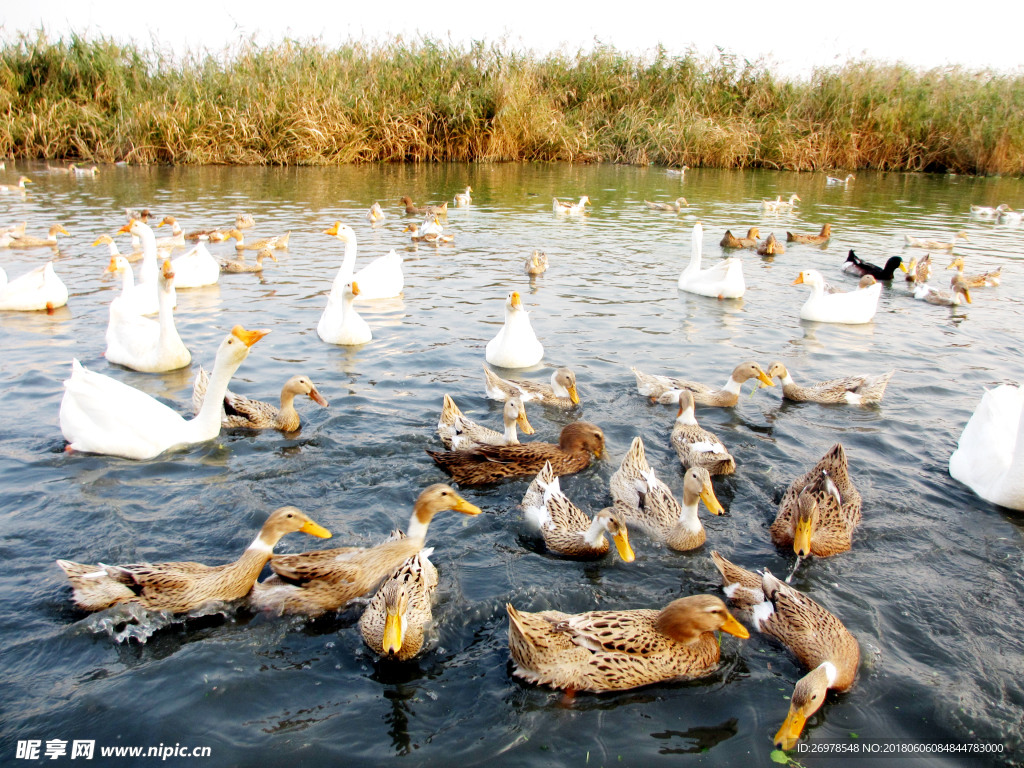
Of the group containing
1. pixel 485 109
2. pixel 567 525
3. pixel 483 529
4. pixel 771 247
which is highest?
pixel 485 109

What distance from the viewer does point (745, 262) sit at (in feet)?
44.4

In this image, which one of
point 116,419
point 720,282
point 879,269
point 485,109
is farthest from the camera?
point 485,109

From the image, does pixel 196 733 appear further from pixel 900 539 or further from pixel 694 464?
pixel 900 539

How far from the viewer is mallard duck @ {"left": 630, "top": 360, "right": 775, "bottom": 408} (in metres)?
6.70

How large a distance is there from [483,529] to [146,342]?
4617 millimetres

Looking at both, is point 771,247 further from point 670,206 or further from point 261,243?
point 261,243

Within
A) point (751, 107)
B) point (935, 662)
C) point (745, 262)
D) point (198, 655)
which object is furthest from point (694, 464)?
point (751, 107)

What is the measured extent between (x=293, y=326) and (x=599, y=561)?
231 inches

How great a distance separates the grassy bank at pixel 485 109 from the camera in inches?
927

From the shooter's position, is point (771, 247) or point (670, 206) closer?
point (771, 247)

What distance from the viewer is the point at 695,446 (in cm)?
558

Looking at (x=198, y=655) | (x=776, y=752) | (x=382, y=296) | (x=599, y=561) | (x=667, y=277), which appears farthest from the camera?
(x=667, y=277)

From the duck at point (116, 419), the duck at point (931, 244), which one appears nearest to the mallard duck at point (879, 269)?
the duck at point (931, 244)

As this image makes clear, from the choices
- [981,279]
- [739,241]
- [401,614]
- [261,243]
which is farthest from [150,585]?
[739,241]
